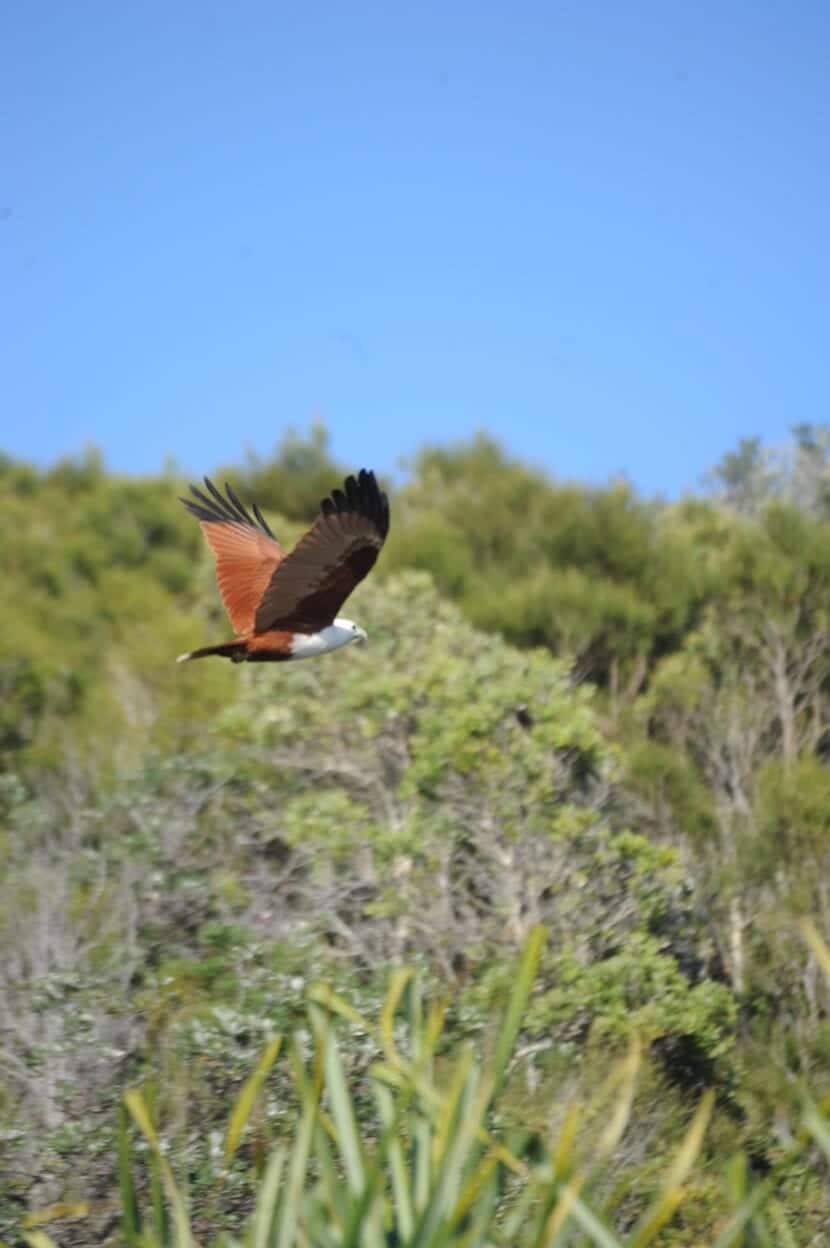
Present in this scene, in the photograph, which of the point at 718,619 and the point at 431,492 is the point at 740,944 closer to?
the point at 718,619

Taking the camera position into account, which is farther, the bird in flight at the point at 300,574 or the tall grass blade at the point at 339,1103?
the bird in flight at the point at 300,574

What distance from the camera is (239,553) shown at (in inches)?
335

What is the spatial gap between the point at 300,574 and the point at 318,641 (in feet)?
1.08

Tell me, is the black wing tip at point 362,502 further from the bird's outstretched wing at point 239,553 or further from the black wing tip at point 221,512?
the black wing tip at point 221,512

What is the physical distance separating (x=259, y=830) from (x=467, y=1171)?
377 inches

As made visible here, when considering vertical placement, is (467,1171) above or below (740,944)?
below

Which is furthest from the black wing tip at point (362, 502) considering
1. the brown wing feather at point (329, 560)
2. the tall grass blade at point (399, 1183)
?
the tall grass blade at point (399, 1183)

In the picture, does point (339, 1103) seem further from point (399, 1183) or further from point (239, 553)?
point (239, 553)

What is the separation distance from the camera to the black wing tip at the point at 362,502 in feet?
23.6

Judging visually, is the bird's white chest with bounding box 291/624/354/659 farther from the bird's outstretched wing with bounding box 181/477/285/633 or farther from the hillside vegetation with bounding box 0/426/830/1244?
the hillside vegetation with bounding box 0/426/830/1244

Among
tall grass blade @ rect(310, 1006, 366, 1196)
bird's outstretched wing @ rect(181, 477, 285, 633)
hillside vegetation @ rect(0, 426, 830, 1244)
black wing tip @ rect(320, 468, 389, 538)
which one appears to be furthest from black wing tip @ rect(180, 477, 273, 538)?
tall grass blade @ rect(310, 1006, 366, 1196)

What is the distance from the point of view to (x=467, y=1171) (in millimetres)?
4039

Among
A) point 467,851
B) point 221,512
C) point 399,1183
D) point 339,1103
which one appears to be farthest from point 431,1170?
point 467,851

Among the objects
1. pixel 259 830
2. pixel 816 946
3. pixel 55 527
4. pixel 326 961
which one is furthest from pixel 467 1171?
pixel 55 527
